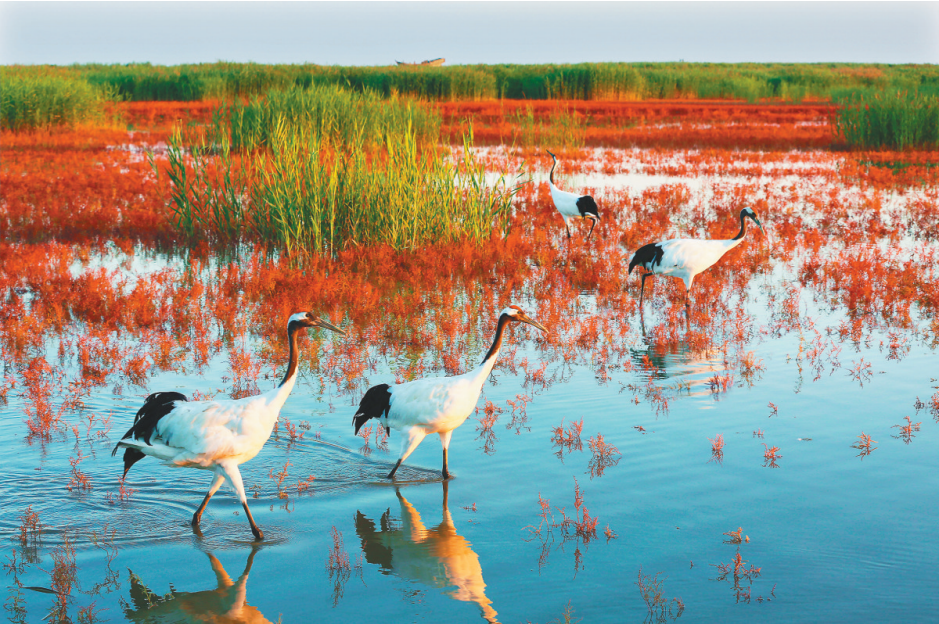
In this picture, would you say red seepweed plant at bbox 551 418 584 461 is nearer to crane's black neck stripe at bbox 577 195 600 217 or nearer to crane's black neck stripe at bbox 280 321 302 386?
crane's black neck stripe at bbox 280 321 302 386

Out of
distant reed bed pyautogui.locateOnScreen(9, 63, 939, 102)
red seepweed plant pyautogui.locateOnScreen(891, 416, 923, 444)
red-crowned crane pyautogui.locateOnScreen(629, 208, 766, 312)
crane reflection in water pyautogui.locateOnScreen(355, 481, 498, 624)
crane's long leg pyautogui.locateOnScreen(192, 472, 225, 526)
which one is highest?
distant reed bed pyautogui.locateOnScreen(9, 63, 939, 102)

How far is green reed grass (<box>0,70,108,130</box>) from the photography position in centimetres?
3052

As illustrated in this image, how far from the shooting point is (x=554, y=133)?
28.6m

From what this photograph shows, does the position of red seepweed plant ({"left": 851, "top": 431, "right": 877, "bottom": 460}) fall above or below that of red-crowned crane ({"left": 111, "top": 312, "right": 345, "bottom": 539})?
below

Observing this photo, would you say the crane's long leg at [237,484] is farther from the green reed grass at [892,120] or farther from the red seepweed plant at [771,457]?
the green reed grass at [892,120]

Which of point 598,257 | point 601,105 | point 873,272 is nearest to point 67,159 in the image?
point 598,257

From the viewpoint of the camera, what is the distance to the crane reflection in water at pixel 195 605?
433cm

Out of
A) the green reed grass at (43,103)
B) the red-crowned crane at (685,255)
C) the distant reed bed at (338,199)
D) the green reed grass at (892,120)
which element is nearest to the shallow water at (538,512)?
the red-crowned crane at (685,255)

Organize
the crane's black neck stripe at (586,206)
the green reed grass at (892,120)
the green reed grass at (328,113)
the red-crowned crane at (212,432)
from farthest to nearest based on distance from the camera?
the green reed grass at (892,120) < the green reed grass at (328,113) < the crane's black neck stripe at (586,206) < the red-crowned crane at (212,432)

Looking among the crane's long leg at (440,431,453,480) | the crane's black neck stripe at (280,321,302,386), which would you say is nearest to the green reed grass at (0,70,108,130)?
the crane's black neck stripe at (280,321,302,386)

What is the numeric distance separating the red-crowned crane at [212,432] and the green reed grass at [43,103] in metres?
29.6

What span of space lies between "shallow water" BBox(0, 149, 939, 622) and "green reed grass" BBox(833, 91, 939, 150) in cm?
2201

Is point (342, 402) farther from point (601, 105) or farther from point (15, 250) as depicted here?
point (601, 105)

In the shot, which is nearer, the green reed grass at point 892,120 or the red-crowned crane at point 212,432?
the red-crowned crane at point 212,432
